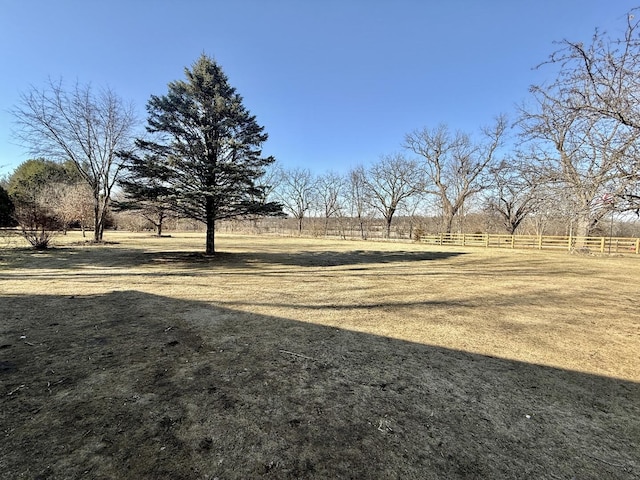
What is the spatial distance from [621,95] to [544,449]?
159 inches

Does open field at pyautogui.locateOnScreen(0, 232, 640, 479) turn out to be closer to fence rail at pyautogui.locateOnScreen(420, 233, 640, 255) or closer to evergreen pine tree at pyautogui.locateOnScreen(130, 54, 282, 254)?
evergreen pine tree at pyautogui.locateOnScreen(130, 54, 282, 254)

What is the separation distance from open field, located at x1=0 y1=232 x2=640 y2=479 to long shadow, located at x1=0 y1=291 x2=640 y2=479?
13 millimetres

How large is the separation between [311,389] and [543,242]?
93.7 ft

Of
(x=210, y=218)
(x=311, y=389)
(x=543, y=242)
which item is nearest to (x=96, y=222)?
(x=210, y=218)

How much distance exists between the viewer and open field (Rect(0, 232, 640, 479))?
5.97 feet

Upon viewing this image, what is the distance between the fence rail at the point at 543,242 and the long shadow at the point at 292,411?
72.2ft

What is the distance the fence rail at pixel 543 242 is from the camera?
784 inches

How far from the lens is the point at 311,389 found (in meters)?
2.66

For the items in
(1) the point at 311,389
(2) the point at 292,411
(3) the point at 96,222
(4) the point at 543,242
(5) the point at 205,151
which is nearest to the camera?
(2) the point at 292,411

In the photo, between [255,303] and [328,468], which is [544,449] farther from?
[255,303]

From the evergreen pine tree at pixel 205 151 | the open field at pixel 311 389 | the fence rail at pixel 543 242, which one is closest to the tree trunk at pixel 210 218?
the evergreen pine tree at pixel 205 151

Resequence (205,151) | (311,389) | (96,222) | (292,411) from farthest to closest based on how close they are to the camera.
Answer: (96,222), (205,151), (311,389), (292,411)

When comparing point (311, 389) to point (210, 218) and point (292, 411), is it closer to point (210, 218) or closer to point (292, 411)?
point (292, 411)

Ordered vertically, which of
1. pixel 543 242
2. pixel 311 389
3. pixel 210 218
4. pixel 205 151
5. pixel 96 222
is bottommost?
pixel 311 389
